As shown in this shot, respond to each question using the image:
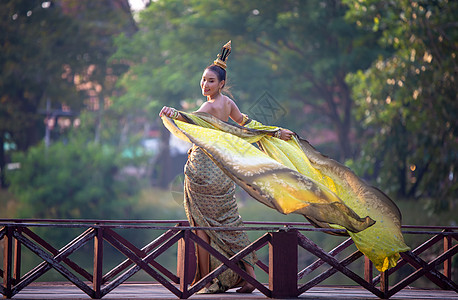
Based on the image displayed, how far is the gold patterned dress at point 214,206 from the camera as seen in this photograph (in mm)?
5762

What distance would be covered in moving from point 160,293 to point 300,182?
1755mm

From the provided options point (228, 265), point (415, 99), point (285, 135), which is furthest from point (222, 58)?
point (415, 99)

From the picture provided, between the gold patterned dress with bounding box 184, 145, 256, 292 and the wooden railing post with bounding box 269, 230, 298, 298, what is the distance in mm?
Answer: 477

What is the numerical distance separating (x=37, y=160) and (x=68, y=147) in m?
0.94

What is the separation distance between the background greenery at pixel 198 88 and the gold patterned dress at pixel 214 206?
29.4ft

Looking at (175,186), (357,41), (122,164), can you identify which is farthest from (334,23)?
(175,186)

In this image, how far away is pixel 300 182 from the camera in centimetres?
530

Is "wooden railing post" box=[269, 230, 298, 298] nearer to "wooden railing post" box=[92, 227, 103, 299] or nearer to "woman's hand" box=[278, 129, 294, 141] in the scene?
"woman's hand" box=[278, 129, 294, 141]

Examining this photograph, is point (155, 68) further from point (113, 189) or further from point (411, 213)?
point (411, 213)

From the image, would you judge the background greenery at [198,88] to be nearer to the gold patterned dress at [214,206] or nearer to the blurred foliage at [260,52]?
the blurred foliage at [260,52]

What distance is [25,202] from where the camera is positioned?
18.8 m

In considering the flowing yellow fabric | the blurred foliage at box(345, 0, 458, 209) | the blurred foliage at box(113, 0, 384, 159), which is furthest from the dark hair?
the blurred foliage at box(113, 0, 384, 159)

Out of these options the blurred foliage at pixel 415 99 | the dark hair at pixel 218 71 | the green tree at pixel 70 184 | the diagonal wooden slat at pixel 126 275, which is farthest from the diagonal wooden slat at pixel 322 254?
the green tree at pixel 70 184

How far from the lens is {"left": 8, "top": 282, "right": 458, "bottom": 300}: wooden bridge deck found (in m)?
5.61
